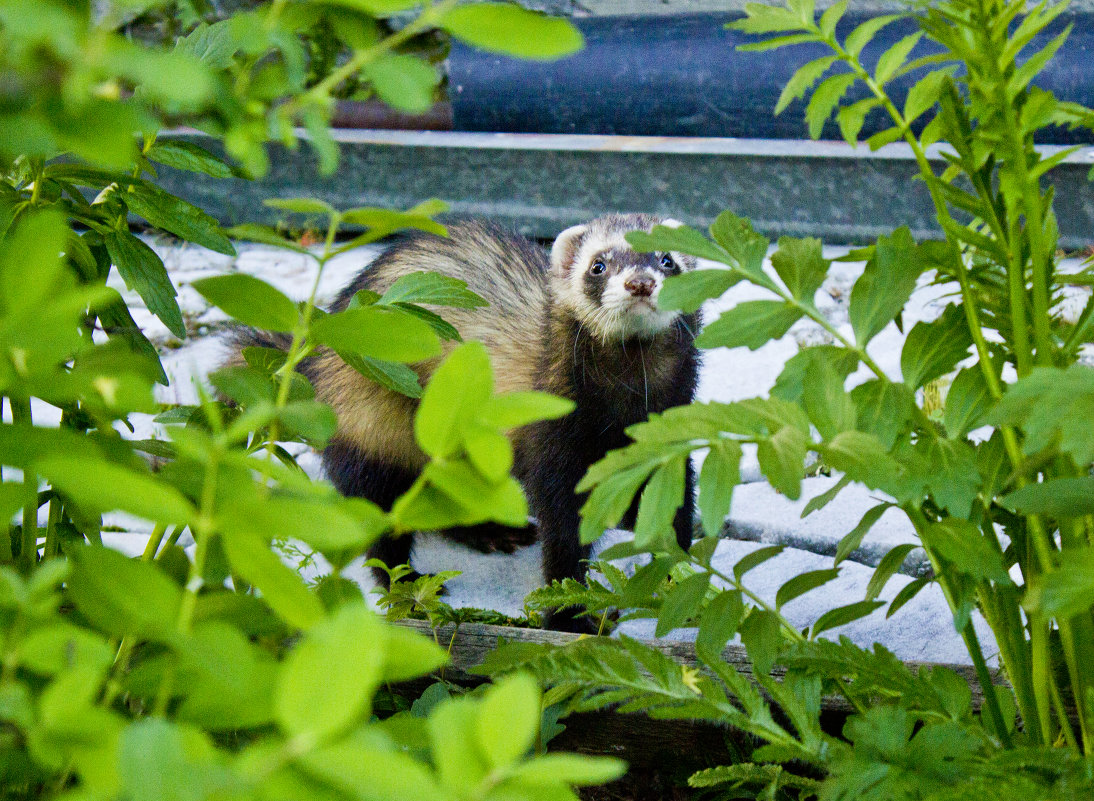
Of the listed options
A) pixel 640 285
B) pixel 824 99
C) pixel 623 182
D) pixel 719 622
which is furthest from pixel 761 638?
pixel 623 182

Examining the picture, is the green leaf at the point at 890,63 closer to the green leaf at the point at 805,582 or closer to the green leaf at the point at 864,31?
the green leaf at the point at 864,31

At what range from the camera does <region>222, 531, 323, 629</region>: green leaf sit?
419mm

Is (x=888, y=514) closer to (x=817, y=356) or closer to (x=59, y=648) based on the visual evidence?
(x=817, y=356)

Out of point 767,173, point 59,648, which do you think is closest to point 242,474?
point 59,648

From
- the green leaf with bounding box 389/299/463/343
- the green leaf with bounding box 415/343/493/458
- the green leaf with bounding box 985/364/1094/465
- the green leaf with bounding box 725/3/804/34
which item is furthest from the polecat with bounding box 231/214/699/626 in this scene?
the green leaf with bounding box 415/343/493/458

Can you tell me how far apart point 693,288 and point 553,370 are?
142 cm

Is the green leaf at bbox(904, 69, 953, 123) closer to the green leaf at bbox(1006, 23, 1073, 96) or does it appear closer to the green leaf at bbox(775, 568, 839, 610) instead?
the green leaf at bbox(1006, 23, 1073, 96)

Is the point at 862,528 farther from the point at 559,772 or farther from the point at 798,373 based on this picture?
the point at 559,772

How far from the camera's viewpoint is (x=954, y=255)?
2.89ft

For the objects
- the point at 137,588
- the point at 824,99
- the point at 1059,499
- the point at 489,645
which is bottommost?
the point at 489,645

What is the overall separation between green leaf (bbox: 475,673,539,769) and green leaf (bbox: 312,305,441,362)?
0.24m

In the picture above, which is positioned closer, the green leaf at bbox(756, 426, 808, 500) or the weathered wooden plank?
the green leaf at bbox(756, 426, 808, 500)

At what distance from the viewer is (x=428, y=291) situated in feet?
3.36

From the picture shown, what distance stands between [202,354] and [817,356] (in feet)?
8.63
